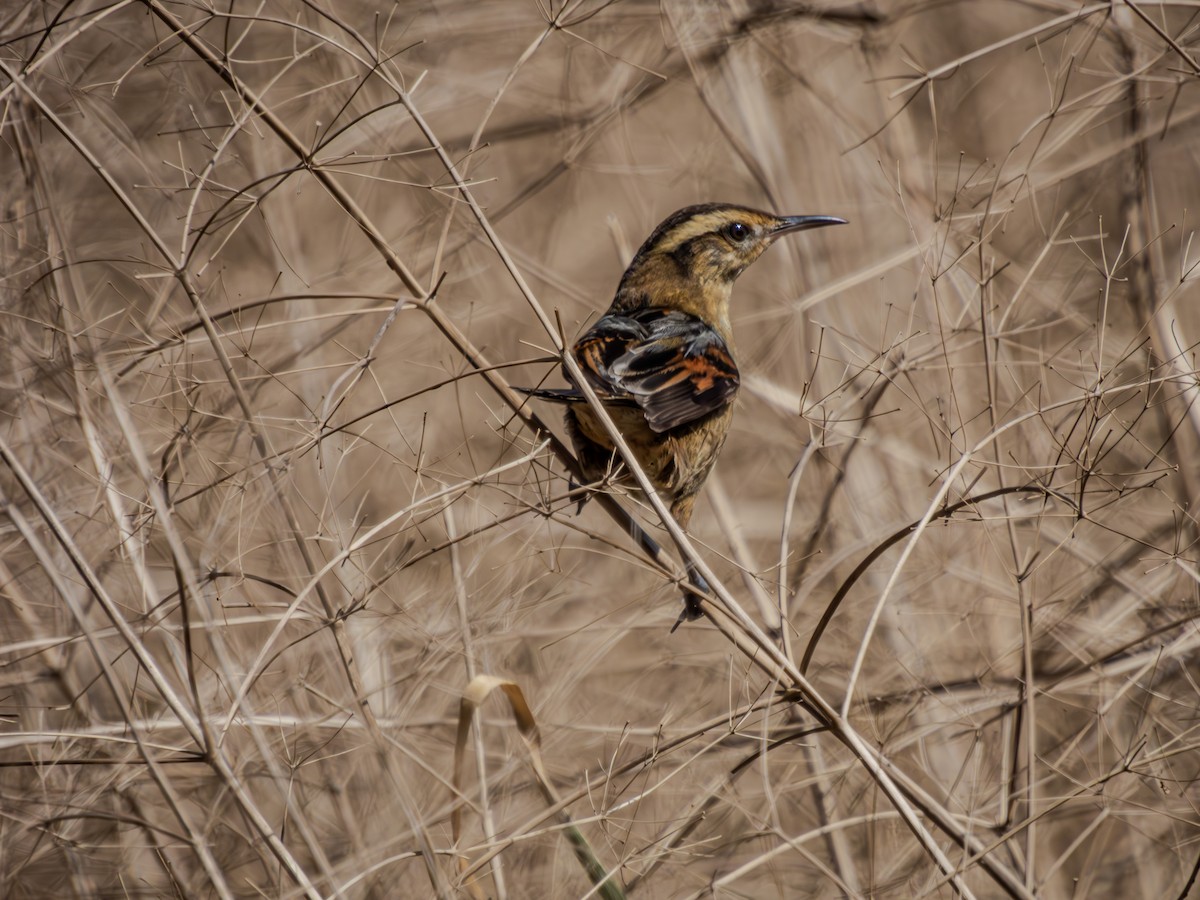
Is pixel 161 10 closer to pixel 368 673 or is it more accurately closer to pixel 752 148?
pixel 368 673

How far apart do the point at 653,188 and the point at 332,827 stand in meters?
5.30

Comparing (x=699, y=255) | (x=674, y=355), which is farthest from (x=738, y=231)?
(x=674, y=355)

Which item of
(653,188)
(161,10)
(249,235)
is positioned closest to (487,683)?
(161,10)

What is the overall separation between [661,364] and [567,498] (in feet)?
4.82

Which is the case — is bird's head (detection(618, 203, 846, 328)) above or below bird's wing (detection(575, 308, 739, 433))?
above

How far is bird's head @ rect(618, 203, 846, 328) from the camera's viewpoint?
215 inches

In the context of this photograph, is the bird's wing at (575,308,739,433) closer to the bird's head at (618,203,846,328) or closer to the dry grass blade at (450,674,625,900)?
the bird's head at (618,203,846,328)

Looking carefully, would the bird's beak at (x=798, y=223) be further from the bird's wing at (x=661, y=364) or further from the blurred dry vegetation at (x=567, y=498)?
the bird's wing at (x=661, y=364)

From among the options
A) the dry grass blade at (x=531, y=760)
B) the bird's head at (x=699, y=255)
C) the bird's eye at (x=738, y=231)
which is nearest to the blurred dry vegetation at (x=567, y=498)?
the dry grass blade at (x=531, y=760)

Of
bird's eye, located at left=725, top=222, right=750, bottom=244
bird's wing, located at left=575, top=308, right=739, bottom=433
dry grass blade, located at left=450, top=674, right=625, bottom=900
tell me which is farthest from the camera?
bird's eye, located at left=725, top=222, right=750, bottom=244

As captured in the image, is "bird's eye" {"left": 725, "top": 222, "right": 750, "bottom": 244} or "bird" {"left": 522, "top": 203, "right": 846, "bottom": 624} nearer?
"bird" {"left": 522, "top": 203, "right": 846, "bottom": 624}

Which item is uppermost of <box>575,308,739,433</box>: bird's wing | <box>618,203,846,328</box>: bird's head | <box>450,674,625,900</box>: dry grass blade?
<box>618,203,846,328</box>: bird's head

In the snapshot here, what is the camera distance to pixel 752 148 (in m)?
5.36

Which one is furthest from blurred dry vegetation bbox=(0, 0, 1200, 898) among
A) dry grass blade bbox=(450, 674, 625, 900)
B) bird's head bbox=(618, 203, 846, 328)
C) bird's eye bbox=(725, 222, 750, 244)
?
bird's eye bbox=(725, 222, 750, 244)
